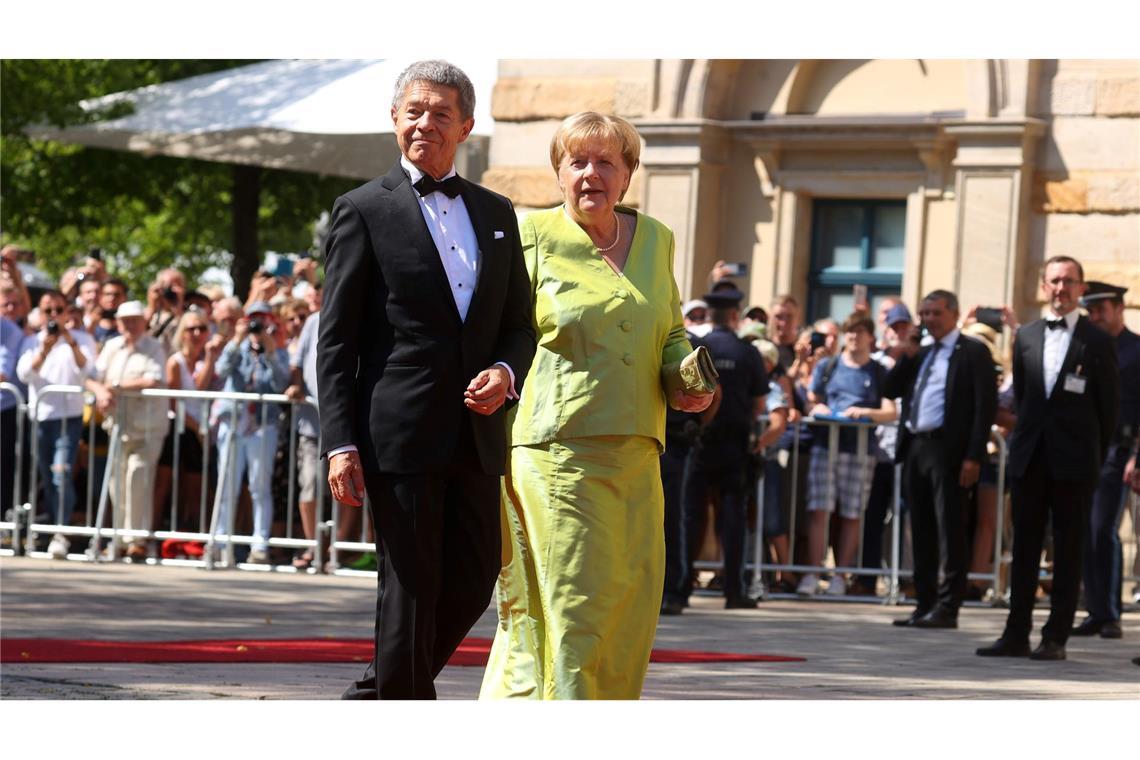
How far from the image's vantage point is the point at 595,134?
6.44 meters

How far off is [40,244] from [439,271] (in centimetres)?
5251

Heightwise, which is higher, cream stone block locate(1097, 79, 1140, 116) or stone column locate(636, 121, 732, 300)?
cream stone block locate(1097, 79, 1140, 116)

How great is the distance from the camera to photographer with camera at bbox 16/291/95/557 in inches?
585

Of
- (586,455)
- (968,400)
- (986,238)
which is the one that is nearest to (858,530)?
(968,400)

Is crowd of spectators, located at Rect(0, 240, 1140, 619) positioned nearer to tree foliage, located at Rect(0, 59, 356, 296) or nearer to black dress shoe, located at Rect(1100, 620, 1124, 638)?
black dress shoe, located at Rect(1100, 620, 1124, 638)

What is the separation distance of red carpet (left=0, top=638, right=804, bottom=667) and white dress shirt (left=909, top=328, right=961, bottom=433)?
8.86ft

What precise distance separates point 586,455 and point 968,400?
20.8 feet

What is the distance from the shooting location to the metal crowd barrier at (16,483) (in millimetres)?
14727

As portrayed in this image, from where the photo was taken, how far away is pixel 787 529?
46.3 ft

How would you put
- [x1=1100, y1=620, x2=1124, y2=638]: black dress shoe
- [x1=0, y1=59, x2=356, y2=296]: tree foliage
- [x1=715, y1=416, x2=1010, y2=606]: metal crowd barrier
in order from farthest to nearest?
[x1=0, y1=59, x2=356, y2=296]: tree foliage
[x1=715, y1=416, x2=1010, y2=606]: metal crowd barrier
[x1=1100, y1=620, x2=1124, y2=638]: black dress shoe

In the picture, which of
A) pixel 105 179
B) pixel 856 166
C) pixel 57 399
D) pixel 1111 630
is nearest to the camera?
pixel 1111 630

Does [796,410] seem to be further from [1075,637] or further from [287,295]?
[287,295]

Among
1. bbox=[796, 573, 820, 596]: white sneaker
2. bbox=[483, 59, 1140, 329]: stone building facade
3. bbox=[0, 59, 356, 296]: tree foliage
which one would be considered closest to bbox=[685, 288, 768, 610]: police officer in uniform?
bbox=[796, 573, 820, 596]: white sneaker

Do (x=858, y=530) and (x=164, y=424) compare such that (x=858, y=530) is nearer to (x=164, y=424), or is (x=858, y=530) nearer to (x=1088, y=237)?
A: (x=1088, y=237)
